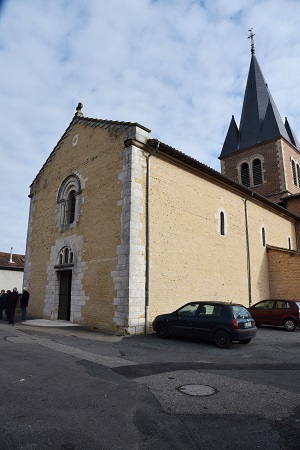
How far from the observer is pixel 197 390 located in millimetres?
5035

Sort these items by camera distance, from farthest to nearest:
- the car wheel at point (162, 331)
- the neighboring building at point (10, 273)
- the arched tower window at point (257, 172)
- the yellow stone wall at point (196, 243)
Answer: the neighboring building at point (10, 273) → the arched tower window at point (257, 172) → the yellow stone wall at point (196, 243) → the car wheel at point (162, 331)

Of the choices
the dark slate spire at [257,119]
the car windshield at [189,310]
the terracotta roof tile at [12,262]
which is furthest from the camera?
the terracotta roof tile at [12,262]

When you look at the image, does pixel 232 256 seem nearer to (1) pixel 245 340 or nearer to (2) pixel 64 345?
(1) pixel 245 340

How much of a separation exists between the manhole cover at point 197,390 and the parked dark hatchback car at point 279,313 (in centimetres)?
912

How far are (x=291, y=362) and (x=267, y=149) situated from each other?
87.0 ft

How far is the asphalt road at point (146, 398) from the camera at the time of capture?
337cm

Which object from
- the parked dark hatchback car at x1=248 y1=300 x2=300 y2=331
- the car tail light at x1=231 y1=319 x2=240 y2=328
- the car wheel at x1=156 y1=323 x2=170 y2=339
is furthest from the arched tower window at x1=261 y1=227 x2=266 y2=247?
the car tail light at x1=231 y1=319 x2=240 y2=328

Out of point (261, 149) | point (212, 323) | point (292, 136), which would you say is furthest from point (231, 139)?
point (212, 323)

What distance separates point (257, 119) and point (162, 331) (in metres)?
28.9

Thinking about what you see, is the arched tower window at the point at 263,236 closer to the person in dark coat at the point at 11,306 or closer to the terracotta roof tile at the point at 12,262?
the person in dark coat at the point at 11,306

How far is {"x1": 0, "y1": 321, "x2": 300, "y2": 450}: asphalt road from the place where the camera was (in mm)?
3373

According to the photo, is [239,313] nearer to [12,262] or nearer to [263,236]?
[263,236]

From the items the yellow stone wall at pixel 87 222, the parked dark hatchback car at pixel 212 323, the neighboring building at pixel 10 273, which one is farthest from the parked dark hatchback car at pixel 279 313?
the neighboring building at pixel 10 273

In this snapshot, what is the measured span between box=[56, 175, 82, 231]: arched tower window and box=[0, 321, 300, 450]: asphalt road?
8.04m
